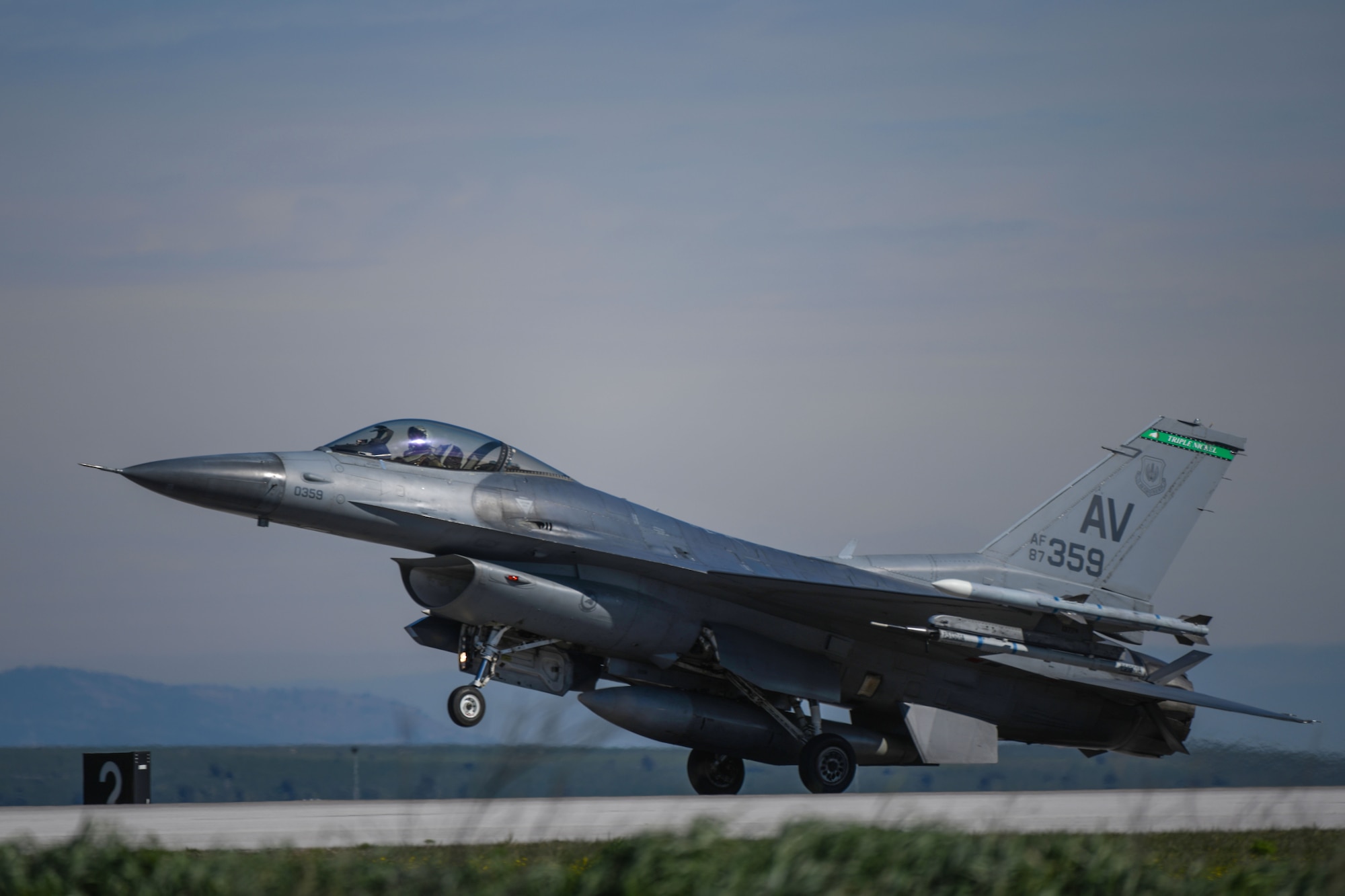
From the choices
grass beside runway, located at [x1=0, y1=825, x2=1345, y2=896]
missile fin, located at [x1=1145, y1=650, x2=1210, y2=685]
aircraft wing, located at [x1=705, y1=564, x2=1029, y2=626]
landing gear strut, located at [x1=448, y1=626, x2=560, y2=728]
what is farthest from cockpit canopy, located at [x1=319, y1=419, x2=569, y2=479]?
missile fin, located at [x1=1145, y1=650, x2=1210, y2=685]

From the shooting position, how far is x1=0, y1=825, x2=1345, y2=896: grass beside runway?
721 cm

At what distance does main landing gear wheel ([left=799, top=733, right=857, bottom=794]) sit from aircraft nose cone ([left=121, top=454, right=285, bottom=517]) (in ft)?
22.8

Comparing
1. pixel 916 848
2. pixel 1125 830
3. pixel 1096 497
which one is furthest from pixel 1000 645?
pixel 916 848

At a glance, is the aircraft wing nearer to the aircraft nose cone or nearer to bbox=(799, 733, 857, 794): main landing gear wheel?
bbox=(799, 733, 857, 794): main landing gear wheel

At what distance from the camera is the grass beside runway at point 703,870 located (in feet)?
23.7

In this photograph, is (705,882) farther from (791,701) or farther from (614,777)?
(614,777)

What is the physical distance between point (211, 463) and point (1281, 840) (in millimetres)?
10591

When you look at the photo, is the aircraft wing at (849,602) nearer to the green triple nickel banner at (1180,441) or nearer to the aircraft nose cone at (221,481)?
the green triple nickel banner at (1180,441)

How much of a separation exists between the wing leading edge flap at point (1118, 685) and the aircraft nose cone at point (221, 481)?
9.17 m

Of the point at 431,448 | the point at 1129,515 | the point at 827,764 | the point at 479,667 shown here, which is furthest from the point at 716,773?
the point at 1129,515

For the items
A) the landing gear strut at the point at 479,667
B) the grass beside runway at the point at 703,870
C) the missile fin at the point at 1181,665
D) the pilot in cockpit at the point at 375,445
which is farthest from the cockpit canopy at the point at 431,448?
the missile fin at the point at 1181,665

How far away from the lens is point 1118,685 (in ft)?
58.2

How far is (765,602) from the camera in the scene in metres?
16.6

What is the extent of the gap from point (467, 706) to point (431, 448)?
116 inches
